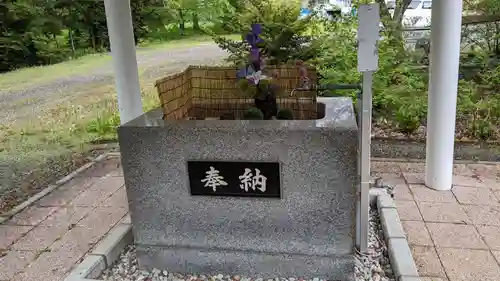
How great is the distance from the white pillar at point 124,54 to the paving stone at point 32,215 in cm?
97

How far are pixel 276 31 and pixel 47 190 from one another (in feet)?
9.48

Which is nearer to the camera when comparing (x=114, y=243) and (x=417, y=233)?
(x=114, y=243)

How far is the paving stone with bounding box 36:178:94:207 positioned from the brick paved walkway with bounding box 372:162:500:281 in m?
2.53

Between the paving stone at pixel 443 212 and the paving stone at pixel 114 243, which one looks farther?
the paving stone at pixel 443 212

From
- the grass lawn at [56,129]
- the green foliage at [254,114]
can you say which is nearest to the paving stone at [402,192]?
the green foliage at [254,114]

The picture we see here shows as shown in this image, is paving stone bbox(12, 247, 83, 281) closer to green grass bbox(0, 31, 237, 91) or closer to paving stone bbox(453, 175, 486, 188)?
paving stone bbox(453, 175, 486, 188)

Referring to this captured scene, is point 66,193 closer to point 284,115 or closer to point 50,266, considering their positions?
point 50,266

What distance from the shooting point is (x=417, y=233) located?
2.58 metres

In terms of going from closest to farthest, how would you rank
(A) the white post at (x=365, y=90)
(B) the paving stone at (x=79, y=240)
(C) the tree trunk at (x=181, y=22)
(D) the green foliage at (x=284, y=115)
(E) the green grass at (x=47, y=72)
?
(A) the white post at (x=365, y=90), (D) the green foliage at (x=284, y=115), (B) the paving stone at (x=79, y=240), (E) the green grass at (x=47, y=72), (C) the tree trunk at (x=181, y=22)

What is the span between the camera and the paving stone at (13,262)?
2412 mm

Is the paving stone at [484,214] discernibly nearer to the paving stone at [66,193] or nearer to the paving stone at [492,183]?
the paving stone at [492,183]

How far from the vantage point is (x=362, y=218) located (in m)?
2.30

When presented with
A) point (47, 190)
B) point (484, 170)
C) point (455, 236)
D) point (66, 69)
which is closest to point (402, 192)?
point (455, 236)

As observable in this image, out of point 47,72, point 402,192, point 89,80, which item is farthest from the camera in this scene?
point 47,72
